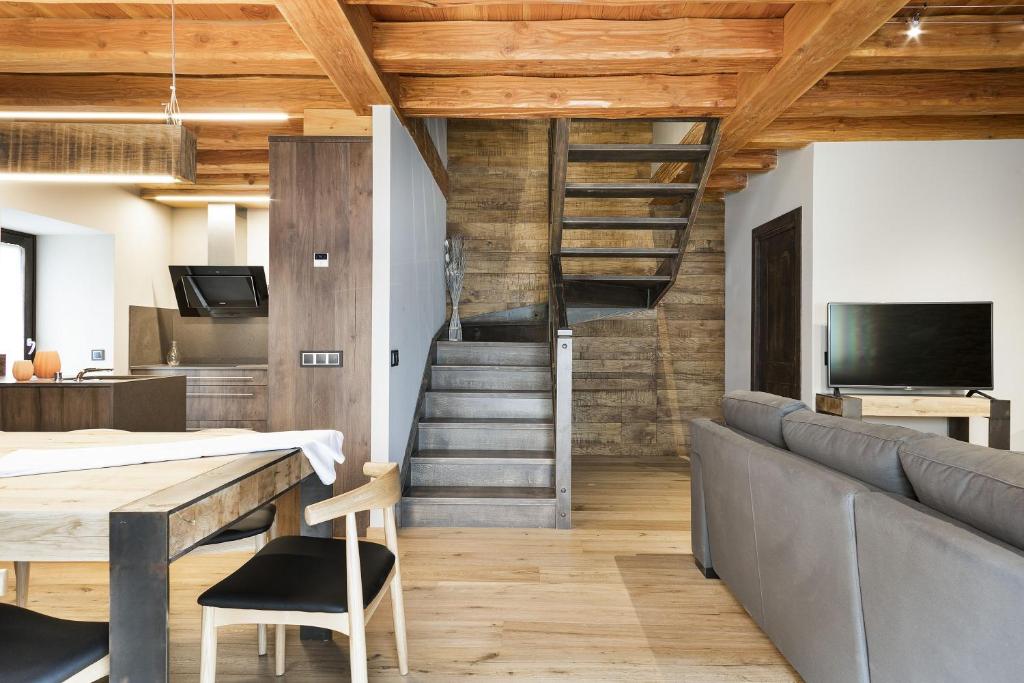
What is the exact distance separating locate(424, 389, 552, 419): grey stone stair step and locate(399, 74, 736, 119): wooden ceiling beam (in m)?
2.00

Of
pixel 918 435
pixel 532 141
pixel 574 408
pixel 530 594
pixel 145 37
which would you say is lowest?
pixel 530 594

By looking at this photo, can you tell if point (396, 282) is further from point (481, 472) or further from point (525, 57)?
point (525, 57)

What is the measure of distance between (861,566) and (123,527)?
167cm

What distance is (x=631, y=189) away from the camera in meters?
4.88

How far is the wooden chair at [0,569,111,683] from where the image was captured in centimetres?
134

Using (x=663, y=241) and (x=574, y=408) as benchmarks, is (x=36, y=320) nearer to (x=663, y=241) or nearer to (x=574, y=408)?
(x=574, y=408)

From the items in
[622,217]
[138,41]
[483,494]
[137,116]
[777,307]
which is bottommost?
[483,494]

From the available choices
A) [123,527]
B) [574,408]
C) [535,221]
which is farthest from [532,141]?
[123,527]

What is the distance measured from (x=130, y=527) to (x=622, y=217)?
4.24m

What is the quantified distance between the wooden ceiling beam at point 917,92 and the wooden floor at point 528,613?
9.36 ft

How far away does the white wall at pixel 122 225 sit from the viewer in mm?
4949

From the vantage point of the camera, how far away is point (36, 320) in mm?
5688

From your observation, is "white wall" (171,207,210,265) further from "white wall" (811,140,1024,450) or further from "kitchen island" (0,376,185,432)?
"white wall" (811,140,1024,450)

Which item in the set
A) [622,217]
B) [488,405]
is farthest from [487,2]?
[488,405]
